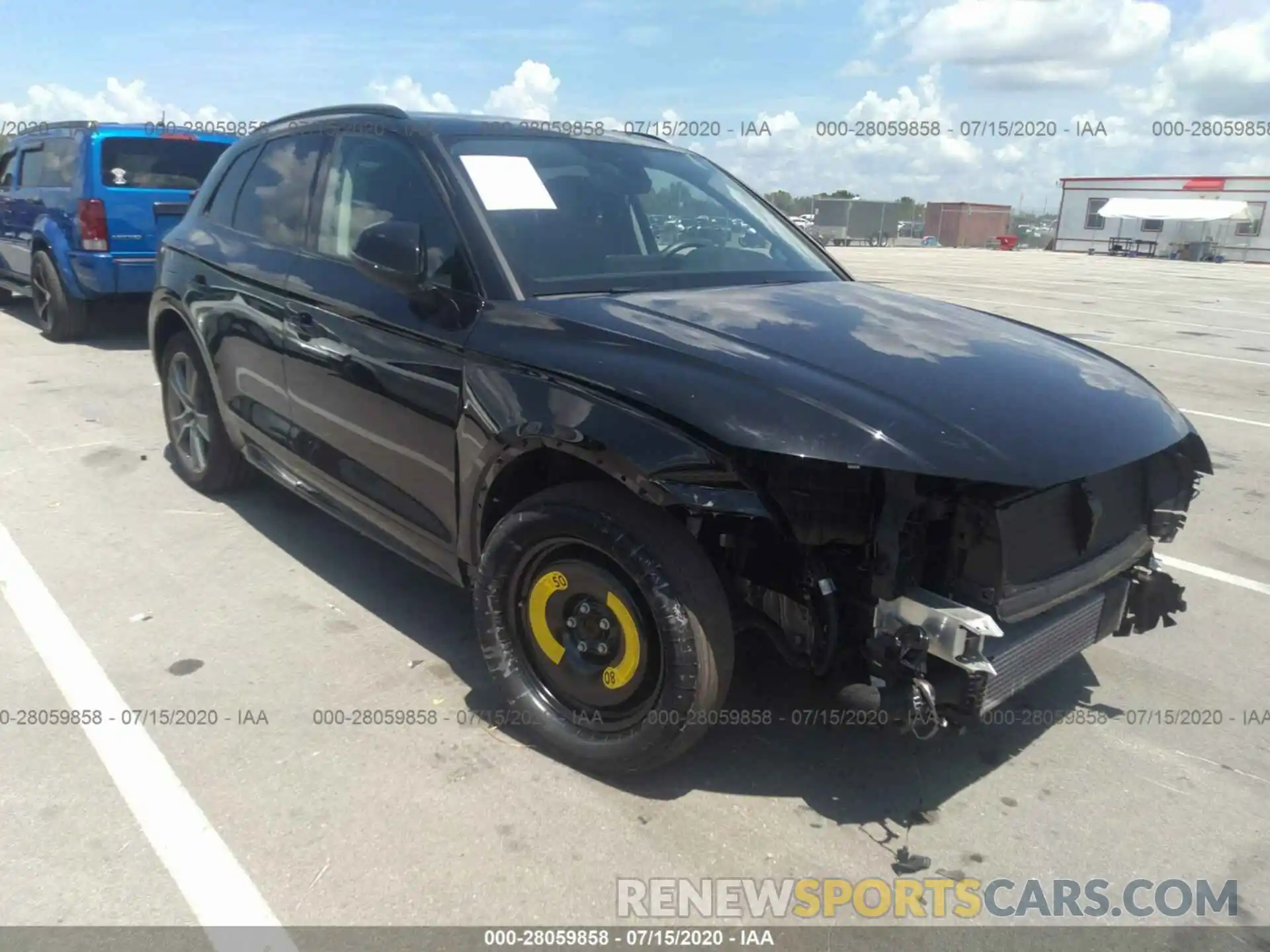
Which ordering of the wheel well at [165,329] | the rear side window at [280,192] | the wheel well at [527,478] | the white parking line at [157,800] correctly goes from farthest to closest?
the wheel well at [165,329], the rear side window at [280,192], the wheel well at [527,478], the white parking line at [157,800]

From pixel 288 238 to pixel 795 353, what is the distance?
7.96 ft

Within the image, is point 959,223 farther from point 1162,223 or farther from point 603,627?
point 603,627

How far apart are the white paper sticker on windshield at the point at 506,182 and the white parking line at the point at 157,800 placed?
2.04 meters

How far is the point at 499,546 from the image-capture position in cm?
295

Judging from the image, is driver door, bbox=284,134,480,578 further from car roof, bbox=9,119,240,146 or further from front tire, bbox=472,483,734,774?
car roof, bbox=9,119,240,146

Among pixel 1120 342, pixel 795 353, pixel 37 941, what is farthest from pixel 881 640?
pixel 1120 342

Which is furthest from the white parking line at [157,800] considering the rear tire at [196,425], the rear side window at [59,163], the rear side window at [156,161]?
the rear side window at [59,163]

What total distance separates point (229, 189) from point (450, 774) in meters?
3.33

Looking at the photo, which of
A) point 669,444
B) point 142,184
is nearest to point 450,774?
point 669,444

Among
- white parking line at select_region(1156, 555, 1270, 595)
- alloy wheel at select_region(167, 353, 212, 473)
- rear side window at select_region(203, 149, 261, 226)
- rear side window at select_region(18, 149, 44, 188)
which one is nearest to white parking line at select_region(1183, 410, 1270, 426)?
white parking line at select_region(1156, 555, 1270, 595)

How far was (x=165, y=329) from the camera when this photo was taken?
5.34m

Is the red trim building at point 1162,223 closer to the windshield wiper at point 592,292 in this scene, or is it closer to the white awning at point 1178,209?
the white awning at point 1178,209

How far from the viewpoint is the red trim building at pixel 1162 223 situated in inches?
2019

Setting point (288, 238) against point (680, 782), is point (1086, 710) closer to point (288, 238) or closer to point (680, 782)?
point (680, 782)
